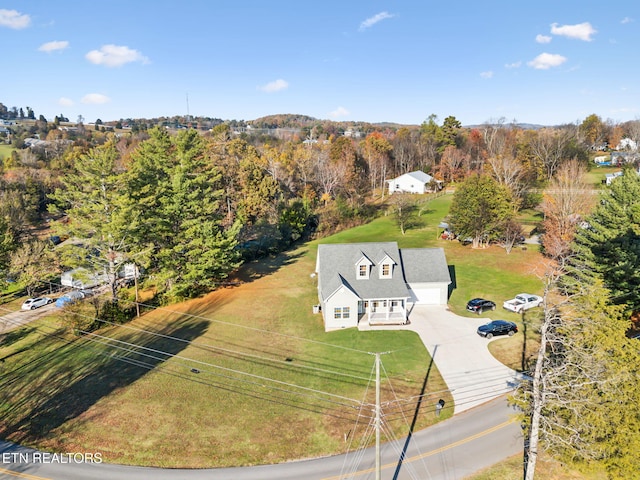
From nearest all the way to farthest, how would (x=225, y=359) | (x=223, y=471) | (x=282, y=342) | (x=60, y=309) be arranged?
(x=223, y=471)
(x=225, y=359)
(x=282, y=342)
(x=60, y=309)

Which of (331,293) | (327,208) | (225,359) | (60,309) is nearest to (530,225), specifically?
(327,208)

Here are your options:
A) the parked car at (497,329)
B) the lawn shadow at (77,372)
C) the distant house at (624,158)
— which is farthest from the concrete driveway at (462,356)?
the distant house at (624,158)

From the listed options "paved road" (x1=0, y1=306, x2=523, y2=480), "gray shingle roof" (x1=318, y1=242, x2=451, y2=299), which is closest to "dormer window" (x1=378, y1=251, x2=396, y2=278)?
"gray shingle roof" (x1=318, y1=242, x2=451, y2=299)

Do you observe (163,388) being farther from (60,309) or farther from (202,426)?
(60,309)

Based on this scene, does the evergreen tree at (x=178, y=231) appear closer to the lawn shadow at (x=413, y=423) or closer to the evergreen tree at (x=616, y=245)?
the lawn shadow at (x=413, y=423)

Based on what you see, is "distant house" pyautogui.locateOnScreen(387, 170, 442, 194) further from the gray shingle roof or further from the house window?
the house window

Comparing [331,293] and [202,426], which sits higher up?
[331,293]
